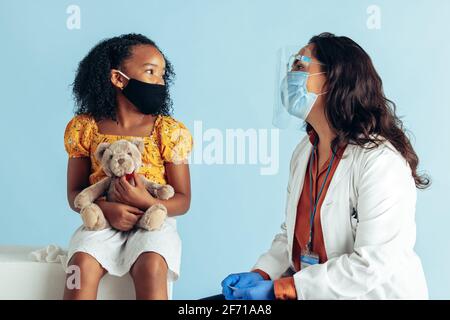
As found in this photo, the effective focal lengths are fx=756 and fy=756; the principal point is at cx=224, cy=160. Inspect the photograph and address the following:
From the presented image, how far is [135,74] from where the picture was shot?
7.56ft

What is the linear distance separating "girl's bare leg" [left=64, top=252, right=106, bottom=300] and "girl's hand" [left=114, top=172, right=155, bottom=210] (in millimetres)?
211

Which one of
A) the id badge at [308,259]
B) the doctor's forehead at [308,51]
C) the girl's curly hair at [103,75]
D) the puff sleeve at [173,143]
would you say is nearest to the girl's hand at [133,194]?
the puff sleeve at [173,143]

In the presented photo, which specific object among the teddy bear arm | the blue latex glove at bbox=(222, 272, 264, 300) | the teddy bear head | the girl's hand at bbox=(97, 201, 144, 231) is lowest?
the blue latex glove at bbox=(222, 272, 264, 300)

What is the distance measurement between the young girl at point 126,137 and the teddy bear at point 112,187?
0.02m

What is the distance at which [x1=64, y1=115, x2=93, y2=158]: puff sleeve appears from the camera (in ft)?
7.55

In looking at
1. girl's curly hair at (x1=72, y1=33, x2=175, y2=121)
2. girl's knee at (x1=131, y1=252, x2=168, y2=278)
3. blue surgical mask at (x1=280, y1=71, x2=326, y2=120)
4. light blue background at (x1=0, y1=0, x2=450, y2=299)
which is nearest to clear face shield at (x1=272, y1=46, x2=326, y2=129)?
blue surgical mask at (x1=280, y1=71, x2=326, y2=120)

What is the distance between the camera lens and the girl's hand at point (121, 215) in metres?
2.18

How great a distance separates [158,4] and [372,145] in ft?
4.80

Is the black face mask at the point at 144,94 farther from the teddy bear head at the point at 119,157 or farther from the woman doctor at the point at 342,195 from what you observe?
the woman doctor at the point at 342,195

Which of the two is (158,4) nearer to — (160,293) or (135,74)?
(135,74)

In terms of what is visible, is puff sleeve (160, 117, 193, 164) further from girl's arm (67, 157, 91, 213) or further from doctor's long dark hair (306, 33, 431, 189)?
doctor's long dark hair (306, 33, 431, 189)

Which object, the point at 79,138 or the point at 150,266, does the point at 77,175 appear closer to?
the point at 79,138

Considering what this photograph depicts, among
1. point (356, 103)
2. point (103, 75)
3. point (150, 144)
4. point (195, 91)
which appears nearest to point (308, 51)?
point (356, 103)
